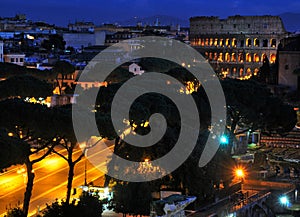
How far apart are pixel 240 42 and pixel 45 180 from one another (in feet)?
141

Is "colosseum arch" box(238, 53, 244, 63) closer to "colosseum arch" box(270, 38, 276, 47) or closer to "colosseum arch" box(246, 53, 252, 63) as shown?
"colosseum arch" box(246, 53, 252, 63)

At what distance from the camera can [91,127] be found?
49.6 ft

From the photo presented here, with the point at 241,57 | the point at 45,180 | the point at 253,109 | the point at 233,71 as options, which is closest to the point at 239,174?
the point at 253,109

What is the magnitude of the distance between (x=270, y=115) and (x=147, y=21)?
139830mm

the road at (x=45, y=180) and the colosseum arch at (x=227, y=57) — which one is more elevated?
the colosseum arch at (x=227, y=57)

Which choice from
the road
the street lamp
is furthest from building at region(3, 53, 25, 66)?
the street lamp

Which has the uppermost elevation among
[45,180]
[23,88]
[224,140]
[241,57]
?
[241,57]

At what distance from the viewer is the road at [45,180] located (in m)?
17.0

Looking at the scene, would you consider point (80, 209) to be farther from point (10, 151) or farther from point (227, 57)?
point (227, 57)

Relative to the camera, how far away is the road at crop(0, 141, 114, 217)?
17.0 metres

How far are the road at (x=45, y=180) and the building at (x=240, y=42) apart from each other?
36.0 meters

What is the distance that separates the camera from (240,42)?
197ft

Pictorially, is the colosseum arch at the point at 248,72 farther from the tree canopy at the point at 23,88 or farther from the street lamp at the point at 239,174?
the street lamp at the point at 239,174

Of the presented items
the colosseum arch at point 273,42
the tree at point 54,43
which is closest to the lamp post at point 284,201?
the colosseum arch at point 273,42
